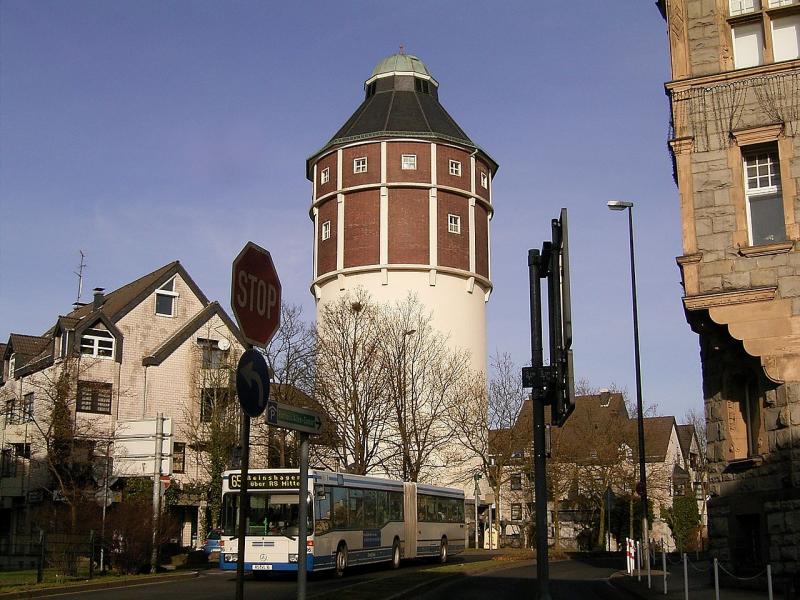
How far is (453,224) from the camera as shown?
193 feet

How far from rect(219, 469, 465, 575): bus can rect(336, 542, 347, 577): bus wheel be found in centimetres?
3

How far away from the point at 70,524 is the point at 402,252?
29469mm

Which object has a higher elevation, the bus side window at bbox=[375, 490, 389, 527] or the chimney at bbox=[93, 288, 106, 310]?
the chimney at bbox=[93, 288, 106, 310]

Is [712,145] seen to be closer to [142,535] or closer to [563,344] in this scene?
[563,344]

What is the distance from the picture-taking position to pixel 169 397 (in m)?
51.2

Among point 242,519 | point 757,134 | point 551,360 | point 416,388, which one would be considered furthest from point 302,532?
point 416,388

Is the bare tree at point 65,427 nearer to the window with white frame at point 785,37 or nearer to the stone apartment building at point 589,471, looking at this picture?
the stone apartment building at point 589,471

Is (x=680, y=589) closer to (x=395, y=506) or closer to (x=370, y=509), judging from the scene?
(x=370, y=509)

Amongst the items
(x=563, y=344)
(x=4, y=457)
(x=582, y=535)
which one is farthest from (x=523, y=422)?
(x=563, y=344)

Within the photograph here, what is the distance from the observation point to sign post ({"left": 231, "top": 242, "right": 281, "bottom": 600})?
784cm

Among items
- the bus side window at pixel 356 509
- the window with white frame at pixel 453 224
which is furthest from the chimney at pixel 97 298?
the bus side window at pixel 356 509

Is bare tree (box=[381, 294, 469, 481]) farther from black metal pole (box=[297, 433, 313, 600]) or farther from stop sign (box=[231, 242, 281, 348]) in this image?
stop sign (box=[231, 242, 281, 348])

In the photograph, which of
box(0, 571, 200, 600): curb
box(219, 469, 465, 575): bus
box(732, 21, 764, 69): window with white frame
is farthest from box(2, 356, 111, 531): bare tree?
box(732, 21, 764, 69): window with white frame

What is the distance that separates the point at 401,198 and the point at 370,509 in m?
30.5
